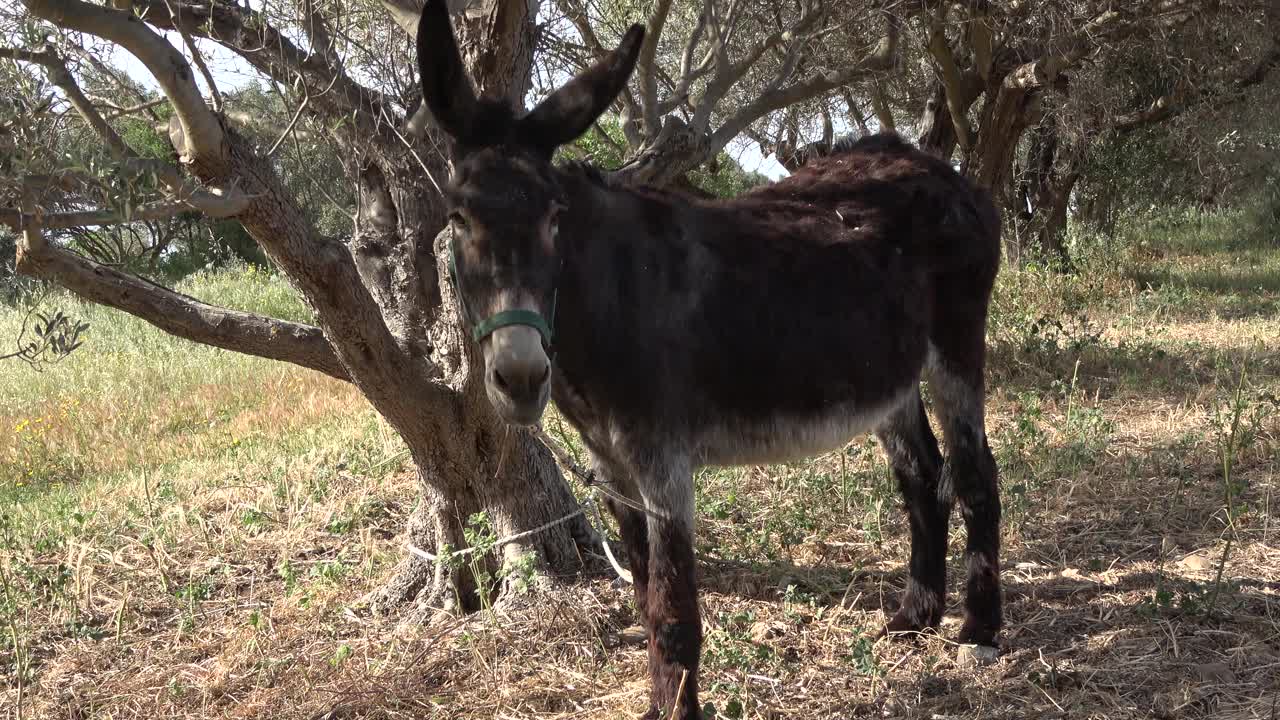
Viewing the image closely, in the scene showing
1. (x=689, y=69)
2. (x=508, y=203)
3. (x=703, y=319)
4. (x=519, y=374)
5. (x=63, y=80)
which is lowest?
(x=519, y=374)

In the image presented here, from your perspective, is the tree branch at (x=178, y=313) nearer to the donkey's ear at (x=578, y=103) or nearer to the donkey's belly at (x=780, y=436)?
the donkey's ear at (x=578, y=103)

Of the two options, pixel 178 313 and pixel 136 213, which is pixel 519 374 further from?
pixel 178 313

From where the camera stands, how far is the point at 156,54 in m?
2.52

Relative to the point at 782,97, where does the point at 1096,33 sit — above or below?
above

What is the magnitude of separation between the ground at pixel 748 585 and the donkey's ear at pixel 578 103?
70.5 inches

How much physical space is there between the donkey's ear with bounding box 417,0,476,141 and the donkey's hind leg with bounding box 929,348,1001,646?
2.16 m

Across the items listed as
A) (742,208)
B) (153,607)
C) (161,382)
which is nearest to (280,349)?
(153,607)

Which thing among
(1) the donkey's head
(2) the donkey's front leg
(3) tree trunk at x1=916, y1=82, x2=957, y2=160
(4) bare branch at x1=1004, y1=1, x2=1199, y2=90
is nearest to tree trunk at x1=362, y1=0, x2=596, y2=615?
Result: (2) the donkey's front leg

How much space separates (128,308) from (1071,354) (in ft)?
22.1

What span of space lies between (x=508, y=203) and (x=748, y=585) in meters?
2.21

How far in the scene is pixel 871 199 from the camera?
368 cm

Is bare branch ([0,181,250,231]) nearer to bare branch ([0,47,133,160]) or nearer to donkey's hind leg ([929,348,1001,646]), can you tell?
bare branch ([0,47,133,160])

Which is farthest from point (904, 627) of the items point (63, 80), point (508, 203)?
point (63, 80)

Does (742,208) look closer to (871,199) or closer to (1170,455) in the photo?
(871,199)
